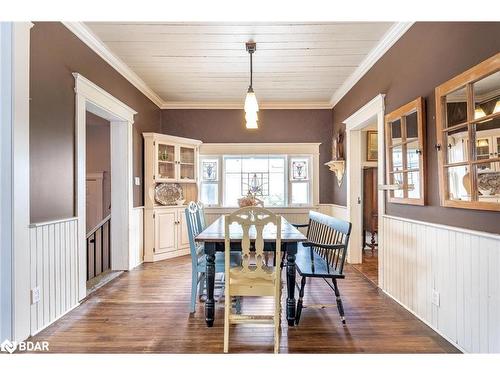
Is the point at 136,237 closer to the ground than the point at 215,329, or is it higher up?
higher up

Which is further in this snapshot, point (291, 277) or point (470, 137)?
point (291, 277)

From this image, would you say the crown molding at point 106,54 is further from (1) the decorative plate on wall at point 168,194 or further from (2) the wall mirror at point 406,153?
(2) the wall mirror at point 406,153

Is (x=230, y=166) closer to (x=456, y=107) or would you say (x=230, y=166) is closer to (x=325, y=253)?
(x=325, y=253)

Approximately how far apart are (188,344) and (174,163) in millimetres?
3173

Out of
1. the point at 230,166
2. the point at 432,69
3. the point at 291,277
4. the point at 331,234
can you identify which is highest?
the point at 432,69

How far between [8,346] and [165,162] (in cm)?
309

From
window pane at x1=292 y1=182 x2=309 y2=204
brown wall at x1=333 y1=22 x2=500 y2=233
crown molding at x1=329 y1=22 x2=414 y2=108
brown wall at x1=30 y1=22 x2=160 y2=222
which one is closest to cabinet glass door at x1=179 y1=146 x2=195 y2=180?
window pane at x1=292 y1=182 x2=309 y2=204

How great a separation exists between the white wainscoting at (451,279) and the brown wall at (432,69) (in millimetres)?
105

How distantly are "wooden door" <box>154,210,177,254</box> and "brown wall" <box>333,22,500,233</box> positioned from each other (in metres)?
3.20

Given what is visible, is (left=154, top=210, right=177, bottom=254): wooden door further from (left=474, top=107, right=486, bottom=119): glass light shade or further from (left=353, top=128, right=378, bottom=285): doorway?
(left=474, top=107, right=486, bottom=119): glass light shade

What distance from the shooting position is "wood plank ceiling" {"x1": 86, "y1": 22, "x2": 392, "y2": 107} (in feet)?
9.17

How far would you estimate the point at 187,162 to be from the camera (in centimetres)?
496

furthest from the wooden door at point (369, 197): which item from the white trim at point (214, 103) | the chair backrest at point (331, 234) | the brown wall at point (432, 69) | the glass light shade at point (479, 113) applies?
the glass light shade at point (479, 113)

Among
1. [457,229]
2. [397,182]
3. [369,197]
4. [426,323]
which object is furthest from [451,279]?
[369,197]
